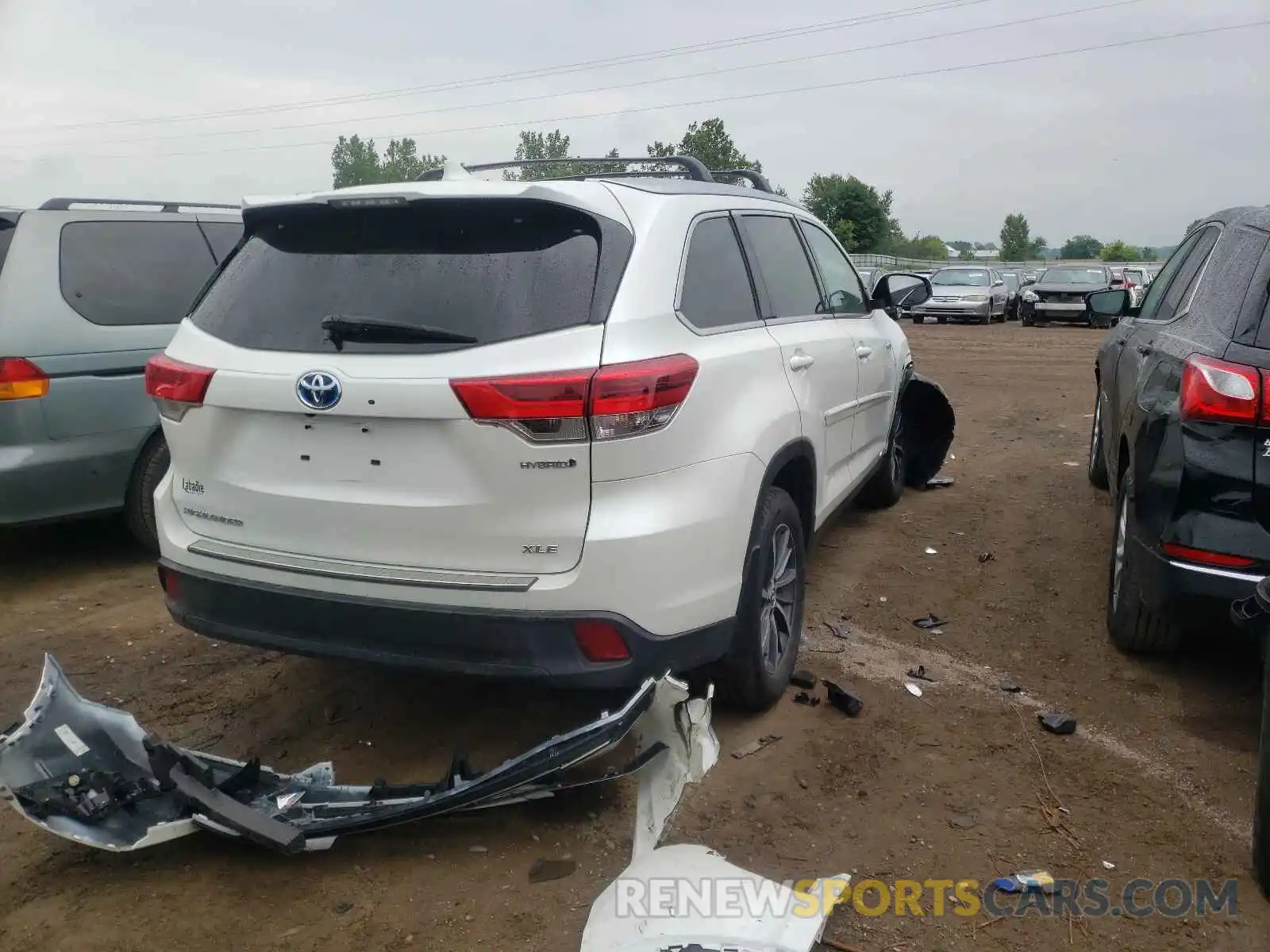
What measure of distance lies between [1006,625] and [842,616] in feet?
2.38

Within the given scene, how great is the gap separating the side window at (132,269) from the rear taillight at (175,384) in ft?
7.34

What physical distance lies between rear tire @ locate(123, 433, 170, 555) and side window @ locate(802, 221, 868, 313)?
3.41m

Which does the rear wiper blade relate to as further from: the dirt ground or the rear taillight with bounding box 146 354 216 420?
the dirt ground

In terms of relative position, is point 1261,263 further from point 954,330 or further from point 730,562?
point 954,330

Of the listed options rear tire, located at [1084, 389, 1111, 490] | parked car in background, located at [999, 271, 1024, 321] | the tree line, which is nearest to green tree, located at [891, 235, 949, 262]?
the tree line

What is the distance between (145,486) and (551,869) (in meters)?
3.53

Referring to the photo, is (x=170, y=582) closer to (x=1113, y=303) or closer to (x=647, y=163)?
(x=647, y=163)

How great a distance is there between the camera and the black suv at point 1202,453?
3295mm

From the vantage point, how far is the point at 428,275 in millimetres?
2863

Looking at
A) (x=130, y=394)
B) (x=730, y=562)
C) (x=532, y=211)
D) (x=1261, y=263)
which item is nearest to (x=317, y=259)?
(x=532, y=211)

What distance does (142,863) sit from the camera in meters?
2.83

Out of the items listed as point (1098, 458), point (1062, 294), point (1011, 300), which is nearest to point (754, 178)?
point (1098, 458)

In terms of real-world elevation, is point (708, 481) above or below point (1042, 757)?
above

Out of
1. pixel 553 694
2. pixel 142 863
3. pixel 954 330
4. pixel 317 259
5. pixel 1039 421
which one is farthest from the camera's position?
pixel 954 330
